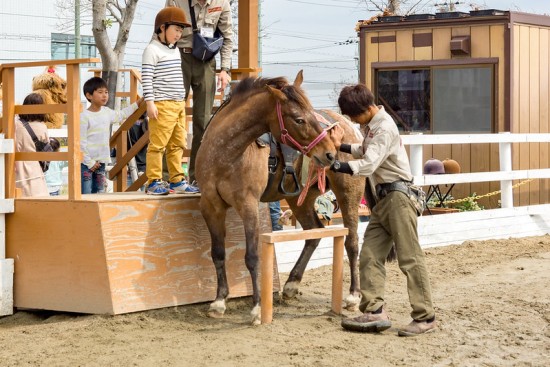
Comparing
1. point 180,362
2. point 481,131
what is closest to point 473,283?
point 180,362

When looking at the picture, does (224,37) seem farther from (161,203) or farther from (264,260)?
(264,260)

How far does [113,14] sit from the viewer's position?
71.9 feet

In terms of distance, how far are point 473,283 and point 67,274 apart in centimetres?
382

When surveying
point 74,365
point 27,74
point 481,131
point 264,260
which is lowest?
point 74,365

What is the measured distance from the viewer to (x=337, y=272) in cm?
766

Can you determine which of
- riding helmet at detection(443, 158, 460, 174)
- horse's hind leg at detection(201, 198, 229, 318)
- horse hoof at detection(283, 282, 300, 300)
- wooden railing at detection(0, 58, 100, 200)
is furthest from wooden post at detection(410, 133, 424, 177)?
wooden railing at detection(0, 58, 100, 200)

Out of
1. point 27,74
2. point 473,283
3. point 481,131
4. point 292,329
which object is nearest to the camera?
point 292,329

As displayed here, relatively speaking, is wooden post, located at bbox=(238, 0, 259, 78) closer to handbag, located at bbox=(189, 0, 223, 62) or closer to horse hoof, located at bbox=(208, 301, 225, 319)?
handbag, located at bbox=(189, 0, 223, 62)

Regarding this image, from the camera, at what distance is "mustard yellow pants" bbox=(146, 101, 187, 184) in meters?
7.99

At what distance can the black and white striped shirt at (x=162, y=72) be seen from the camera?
25.9 ft

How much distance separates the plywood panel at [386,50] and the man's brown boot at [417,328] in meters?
8.53

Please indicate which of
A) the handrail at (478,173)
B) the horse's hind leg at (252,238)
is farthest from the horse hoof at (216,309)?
the handrail at (478,173)

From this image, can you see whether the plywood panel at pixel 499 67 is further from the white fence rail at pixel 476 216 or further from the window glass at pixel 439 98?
the white fence rail at pixel 476 216

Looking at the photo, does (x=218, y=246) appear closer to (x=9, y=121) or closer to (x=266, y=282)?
(x=266, y=282)
